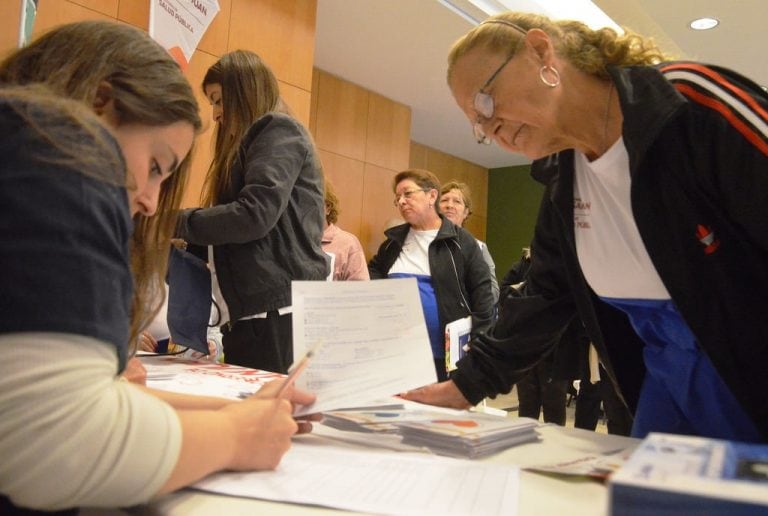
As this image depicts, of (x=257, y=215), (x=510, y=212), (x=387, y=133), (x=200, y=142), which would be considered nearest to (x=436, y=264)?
(x=200, y=142)

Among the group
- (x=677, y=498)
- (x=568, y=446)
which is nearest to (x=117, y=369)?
(x=677, y=498)

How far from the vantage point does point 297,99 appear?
11.8ft

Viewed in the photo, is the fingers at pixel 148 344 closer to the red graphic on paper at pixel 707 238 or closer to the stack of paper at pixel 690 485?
the red graphic on paper at pixel 707 238

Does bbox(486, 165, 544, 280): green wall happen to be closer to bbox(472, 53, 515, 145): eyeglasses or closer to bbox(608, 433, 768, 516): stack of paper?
bbox(472, 53, 515, 145): eyeglasses

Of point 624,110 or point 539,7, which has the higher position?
point 539,7

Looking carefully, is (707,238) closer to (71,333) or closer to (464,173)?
(71,333)

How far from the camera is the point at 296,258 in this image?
57.9 inches

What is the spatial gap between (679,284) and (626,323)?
25cm

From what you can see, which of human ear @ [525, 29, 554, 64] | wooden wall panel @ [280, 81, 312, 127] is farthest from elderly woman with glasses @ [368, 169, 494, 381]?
human ear @ [525, 29, 554, 64]

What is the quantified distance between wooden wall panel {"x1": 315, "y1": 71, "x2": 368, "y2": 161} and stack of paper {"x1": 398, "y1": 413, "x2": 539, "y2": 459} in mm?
4714

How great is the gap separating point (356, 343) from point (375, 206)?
4.97 metres

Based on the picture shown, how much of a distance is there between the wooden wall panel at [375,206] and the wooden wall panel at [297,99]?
2110 mm

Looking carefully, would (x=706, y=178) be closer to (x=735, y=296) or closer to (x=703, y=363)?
(x=735, y=296)

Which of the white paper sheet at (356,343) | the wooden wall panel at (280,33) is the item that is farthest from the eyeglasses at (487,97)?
the wooden wall panel at (280,33)
